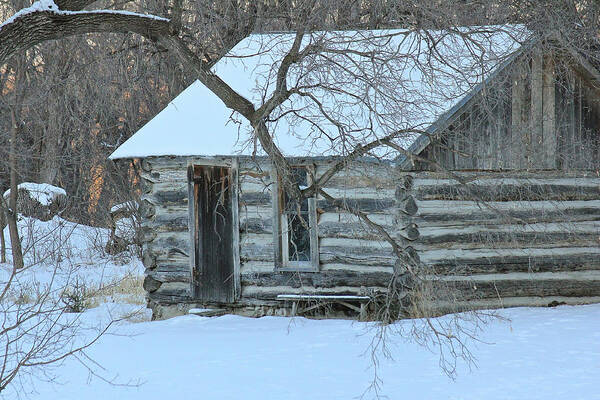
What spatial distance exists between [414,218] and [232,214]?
108 inches

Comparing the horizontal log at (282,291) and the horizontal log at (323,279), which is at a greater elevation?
the horizontal log at (323,279)

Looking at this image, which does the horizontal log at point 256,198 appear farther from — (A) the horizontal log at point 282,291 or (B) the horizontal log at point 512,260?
(B) the horizontal log at point 512,260

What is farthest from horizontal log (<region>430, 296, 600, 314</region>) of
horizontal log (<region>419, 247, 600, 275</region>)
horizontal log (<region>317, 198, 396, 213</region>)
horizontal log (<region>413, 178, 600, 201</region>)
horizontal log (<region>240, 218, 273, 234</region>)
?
horizontal log (<region>240, 218, 273, 234</region>)

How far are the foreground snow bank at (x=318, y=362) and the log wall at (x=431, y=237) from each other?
515mm

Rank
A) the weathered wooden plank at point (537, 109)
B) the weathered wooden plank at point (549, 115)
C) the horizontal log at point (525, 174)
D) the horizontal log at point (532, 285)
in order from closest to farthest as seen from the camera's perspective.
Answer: the horizontal log at point (525, 174), the horizontal log at point (532, 285), the weathered wooden plank at point (537, 109), the weathered wooden plank at point (549, 115)

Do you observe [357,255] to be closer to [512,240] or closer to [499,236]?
[499,236]

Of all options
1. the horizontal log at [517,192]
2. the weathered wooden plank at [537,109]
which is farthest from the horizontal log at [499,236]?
the weathered wooden plank at [537,109]

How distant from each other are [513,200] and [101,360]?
635 cm

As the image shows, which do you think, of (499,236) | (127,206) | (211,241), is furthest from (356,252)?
(127,206)

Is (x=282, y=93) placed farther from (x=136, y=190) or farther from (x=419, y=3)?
(x=136, y=190)

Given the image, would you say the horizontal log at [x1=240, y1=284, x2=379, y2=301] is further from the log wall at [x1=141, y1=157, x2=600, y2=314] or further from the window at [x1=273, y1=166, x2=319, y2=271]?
the window at [x1=273, y1=166, x2=319, y2=271]

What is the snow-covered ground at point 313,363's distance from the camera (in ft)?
26.5

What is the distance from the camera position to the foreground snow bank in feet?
26.5

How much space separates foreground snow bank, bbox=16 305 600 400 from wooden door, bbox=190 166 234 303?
0.52m
